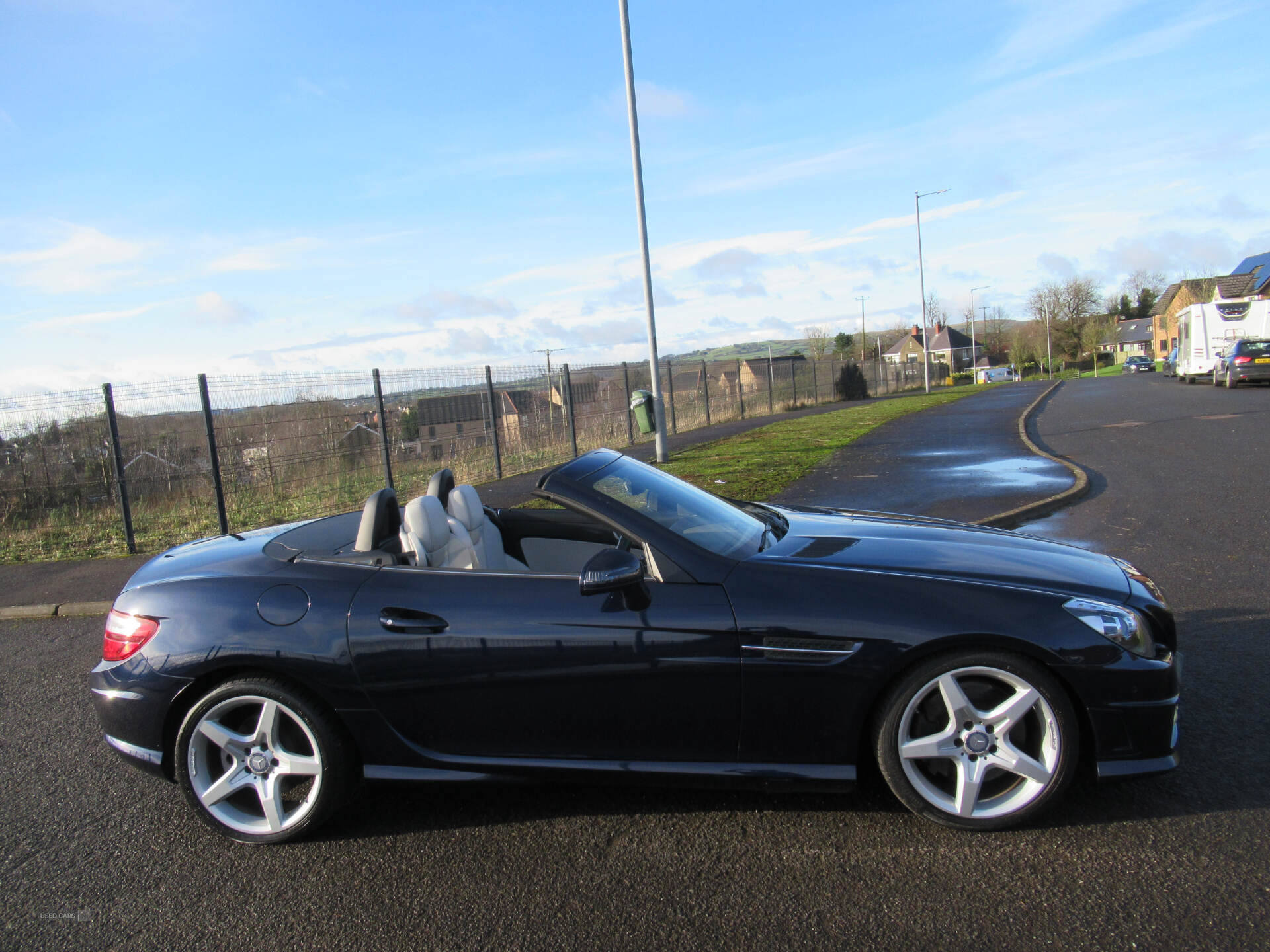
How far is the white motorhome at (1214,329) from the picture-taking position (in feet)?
104

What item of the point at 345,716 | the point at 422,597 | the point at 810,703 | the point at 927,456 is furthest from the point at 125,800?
the point at 927,456

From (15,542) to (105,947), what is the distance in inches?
411

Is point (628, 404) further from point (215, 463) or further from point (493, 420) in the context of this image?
point (215, 463)

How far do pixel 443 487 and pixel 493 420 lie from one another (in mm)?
11416

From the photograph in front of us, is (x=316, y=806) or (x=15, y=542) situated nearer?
(x=316, y=806)

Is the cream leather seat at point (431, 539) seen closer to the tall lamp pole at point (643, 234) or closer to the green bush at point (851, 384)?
the tall lamp pole at point (643, 234)

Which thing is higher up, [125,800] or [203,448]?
[203,448]

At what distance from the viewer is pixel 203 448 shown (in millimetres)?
11180

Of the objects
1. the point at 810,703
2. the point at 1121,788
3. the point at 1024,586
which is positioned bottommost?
the point at 1121,788

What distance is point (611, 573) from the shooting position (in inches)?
120

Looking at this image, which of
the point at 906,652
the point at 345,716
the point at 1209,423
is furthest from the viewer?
the point at 1209,423

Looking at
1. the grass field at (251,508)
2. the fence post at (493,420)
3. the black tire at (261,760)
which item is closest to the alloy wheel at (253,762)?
the black tire at (261,760)

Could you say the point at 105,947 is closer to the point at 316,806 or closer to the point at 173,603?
the point at 316,806

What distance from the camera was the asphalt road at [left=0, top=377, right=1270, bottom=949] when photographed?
261 centimetres
